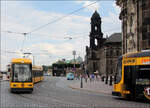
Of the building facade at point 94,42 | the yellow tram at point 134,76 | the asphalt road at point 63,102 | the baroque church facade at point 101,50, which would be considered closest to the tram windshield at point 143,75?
the yellow tram at point 134,76

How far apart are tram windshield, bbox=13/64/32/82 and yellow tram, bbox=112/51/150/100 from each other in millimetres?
7834

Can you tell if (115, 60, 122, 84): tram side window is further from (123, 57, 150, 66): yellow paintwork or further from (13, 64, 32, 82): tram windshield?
(13, 64, 32, 82): tram windshield

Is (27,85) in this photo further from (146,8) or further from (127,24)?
(127,24)

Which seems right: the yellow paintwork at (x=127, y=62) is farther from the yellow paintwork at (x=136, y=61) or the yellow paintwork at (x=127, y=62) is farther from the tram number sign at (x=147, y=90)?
the tram number sign at (x=147, y=90)

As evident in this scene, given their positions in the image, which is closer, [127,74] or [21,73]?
[127,74]

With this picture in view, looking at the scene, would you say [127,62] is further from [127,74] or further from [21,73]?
[21,73]

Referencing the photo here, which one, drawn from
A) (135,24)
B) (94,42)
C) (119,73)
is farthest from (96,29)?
(119,73)

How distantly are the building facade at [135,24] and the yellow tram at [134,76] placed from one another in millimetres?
13252

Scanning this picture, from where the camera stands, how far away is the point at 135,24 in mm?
33844

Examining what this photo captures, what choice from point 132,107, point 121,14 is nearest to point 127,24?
point 121,14

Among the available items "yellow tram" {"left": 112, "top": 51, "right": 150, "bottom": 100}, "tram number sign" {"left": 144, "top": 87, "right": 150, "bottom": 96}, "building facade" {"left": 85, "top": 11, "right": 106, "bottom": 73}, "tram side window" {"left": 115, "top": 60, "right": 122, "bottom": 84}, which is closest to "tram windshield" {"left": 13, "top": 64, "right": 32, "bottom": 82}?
"tram side window" {"left": 115, "top": 60, "right": 122, "bottom": 84}

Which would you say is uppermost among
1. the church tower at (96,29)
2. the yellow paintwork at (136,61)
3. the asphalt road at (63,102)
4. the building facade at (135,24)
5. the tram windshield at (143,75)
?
the church tower at (96,29)

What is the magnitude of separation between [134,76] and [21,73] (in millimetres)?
9870

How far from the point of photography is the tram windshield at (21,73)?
2223 cm
